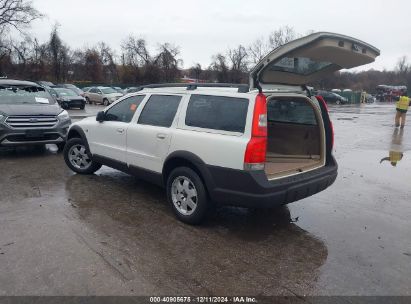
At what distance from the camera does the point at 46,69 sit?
171 feet

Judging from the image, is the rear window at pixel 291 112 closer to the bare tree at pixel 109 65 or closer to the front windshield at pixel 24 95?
the front windshield at pixel 24 95

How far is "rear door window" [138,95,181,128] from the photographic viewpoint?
15.8ft

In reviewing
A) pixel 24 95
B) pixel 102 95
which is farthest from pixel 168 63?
pixel 24 95

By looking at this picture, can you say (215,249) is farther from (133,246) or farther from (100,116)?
(100,116)

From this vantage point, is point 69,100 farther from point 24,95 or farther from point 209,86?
point 209,86

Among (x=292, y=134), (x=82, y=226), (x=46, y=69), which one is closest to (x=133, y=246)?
(x=82, y=226)

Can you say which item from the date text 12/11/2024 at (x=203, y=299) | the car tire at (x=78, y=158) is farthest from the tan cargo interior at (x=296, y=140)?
the car tire at (x=78, y=158)

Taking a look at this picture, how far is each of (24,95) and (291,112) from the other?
675cm

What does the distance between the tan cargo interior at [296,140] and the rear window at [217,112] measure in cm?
91

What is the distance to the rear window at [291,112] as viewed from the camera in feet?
16.5

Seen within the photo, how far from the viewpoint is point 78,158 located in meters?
6.67

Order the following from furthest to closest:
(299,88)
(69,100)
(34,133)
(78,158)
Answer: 1. (69,100)
2. (34,133)
3. (78,158)
4. (299,88)

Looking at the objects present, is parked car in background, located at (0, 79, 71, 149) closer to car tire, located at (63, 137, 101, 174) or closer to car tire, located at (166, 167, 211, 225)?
car tire, located at (63, 137, 101, 174)

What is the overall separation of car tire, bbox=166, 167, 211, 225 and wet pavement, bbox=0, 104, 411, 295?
15 cm
